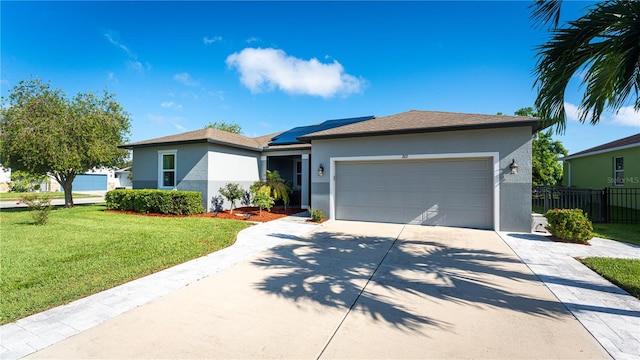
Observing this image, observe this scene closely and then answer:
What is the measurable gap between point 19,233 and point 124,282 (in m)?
6.82

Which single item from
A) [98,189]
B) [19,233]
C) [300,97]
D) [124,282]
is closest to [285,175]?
[300,97]

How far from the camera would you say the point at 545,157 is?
19875 millimetres

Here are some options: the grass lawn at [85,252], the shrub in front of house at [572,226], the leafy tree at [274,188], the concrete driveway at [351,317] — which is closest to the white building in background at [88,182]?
the grass lawn at [85,252]

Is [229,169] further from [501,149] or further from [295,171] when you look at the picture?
[501,149]

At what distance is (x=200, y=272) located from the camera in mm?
4738

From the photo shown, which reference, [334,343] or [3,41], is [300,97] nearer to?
[3,41]

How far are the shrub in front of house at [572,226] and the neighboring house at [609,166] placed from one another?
354 inches

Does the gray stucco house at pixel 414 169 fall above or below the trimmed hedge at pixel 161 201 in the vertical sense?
above

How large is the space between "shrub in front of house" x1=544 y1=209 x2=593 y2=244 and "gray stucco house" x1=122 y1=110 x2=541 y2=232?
1.03 metres

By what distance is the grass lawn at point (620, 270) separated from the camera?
408 cm

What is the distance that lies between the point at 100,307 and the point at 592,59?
8600 millimetres

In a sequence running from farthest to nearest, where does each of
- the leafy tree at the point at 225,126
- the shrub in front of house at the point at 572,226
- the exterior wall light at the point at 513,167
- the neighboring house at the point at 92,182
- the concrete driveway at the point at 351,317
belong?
the leafy tree at the point at 225,126 < the neighboring house at the point at 92,182 < the exterior wall light at the point at 513,167 < the shrub in front of house at the point at 572,226 < the concrete driveway at the point at 351,317

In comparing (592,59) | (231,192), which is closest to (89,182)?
(231,192)

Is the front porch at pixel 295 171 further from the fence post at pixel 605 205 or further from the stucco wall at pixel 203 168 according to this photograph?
the fence post at pixel 605 205
